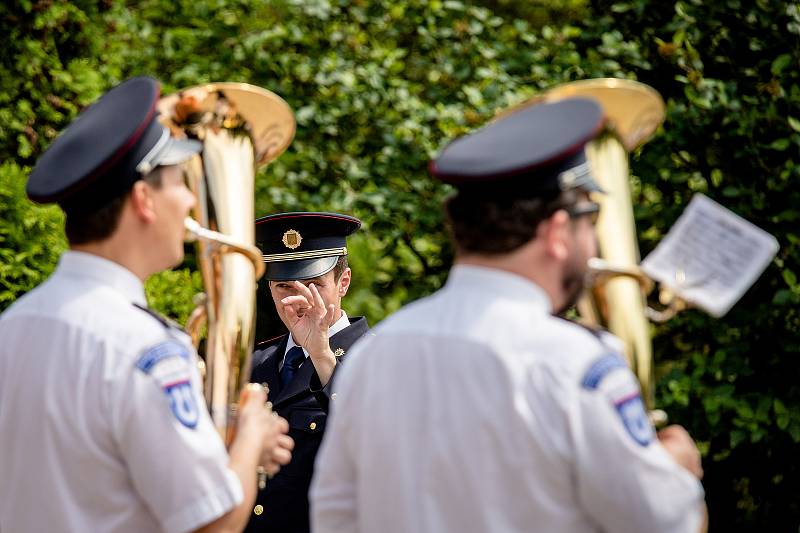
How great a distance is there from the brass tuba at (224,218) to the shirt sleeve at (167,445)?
0.27 m

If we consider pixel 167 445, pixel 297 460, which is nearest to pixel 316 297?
pixel 297 460

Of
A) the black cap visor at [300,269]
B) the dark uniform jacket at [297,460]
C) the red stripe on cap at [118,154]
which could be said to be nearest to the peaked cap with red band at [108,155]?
the red stripe on cap at [118,154]

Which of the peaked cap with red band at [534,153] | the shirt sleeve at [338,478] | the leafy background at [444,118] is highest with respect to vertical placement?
the peaked cap with red band at [534,153]

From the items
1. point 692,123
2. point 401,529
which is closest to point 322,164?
point 692,123

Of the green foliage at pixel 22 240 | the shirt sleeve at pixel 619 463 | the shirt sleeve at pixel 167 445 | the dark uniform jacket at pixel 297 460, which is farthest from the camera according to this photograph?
→ the green foliage at pixel 22 240

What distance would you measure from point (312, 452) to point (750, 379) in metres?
2.06

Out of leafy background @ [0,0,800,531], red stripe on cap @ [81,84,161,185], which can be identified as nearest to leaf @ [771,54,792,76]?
leafy background @ [0,0,800,531]

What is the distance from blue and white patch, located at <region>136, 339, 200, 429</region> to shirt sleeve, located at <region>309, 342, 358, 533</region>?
275 millimetres

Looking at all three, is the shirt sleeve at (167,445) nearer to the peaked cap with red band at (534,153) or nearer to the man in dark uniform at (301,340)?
the peaked cap with red band at (534,153)

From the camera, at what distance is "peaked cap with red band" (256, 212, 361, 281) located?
370 centimetres

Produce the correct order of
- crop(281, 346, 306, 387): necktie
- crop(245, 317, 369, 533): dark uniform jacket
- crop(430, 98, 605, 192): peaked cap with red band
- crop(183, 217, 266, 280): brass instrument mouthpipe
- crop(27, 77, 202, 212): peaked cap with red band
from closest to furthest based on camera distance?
crop(430, 98, 605, 192): peaked cap with red band < crop(27, 77, 202, 212): peaked cap with red band < crop(183, 217, 266, 280): brass instrument mouthpipe < crop(245, 317, 369, 533): dark uniform jacket < crop(281, 346, 306, 387): necktie

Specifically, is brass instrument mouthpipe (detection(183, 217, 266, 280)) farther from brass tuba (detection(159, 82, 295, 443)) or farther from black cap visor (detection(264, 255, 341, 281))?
black cap visor (detection(264, 255, 341, 281))

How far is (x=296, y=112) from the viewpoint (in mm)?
5660

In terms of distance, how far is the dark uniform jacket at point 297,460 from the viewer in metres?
3.31
